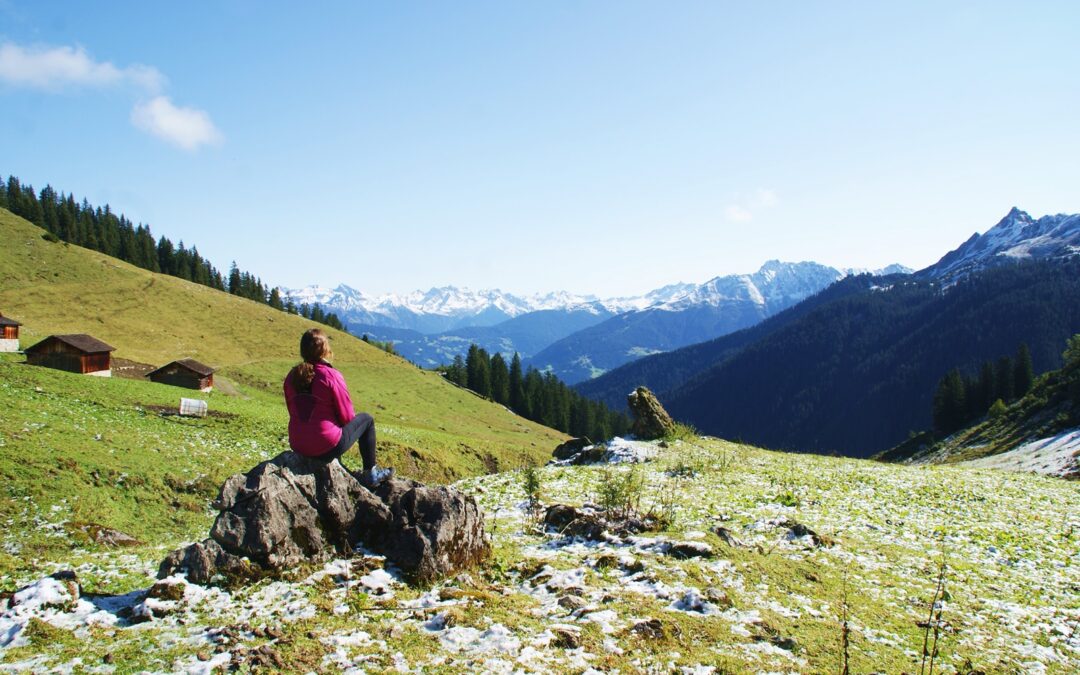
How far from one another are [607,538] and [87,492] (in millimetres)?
20953

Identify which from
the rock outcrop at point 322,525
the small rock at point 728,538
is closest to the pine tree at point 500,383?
the small rock at point 728,538

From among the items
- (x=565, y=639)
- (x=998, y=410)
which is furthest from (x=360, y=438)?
(x=998, y=410)

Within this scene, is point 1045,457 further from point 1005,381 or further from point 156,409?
point 156,409

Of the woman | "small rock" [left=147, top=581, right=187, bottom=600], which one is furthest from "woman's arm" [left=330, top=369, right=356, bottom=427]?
"small rock" [left=147, top=581, right=187, bottom=600]

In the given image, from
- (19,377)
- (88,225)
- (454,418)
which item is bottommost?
(454,418)

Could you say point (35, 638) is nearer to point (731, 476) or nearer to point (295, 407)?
point (295, 407)

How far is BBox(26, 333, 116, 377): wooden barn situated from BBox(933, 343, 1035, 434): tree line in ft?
423

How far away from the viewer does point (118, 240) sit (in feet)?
466

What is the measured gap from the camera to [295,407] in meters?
10.7

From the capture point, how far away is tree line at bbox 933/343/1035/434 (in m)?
101

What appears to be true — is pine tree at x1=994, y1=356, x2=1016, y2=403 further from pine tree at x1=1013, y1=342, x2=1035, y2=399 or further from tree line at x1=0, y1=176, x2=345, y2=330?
tree line at x1=0, y1=176, x2=345, y2=330

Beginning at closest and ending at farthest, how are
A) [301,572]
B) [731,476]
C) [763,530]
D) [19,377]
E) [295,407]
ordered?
[301,572] → [295,407] → [763,530] → [731,476] → [19,377]

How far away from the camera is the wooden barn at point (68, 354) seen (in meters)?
51.5

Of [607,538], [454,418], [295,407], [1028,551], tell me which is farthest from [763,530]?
[454,418]
